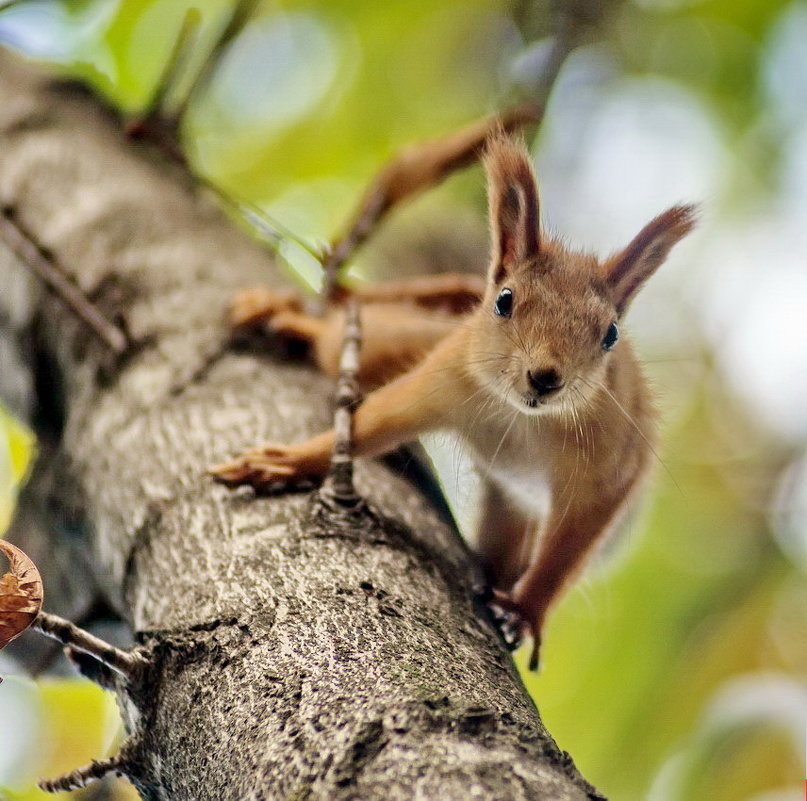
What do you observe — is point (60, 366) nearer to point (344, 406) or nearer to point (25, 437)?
point (25, 437)

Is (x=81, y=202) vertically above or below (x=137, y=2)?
below

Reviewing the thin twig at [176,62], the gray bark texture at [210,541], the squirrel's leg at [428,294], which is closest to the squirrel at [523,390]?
the gray bark texture at [210,541]

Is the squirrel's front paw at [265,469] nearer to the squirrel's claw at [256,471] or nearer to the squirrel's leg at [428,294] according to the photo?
the squirrel's claw at [256,471]

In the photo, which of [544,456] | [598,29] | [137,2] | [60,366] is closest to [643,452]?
[544,456]

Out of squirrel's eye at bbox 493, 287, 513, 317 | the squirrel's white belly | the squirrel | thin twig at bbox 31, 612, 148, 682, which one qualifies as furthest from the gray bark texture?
squirrel's eye at bbox 493, 287, 513, 317

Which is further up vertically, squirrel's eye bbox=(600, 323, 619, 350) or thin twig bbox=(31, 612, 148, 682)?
squirrel's eye bbox=(600, 323, 619, 350)

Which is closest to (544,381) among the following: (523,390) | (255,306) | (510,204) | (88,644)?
(523,390)

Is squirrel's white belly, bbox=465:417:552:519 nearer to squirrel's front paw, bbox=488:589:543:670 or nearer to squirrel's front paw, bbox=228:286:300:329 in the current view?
squirrel's front paw, bbox=488:589:543:670
